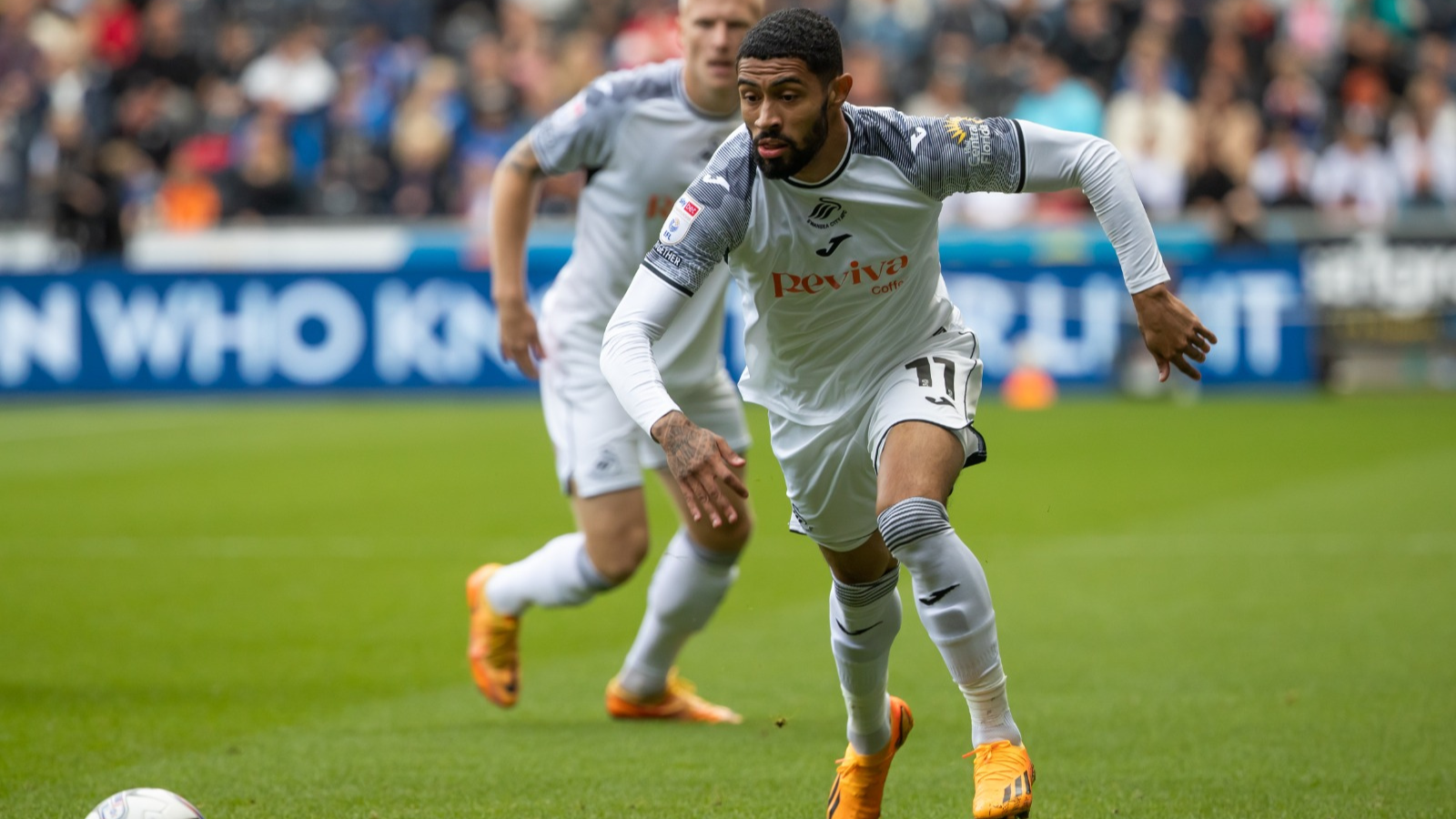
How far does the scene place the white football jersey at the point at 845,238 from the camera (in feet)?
14.3

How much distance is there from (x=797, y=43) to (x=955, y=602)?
4.58ft

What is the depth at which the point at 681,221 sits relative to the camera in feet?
14.3

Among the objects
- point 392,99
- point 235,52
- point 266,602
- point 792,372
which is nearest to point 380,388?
point 392,99

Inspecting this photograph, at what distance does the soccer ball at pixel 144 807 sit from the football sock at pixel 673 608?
7.12 ft

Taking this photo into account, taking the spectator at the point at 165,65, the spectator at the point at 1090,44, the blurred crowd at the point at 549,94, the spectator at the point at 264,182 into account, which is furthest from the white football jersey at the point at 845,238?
the spectator at the point at 165,65

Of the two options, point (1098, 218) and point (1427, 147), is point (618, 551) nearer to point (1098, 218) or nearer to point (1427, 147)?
point (1098, 218)

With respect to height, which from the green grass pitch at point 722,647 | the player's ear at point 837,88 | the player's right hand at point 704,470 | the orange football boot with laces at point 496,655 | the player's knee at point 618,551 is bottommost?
the green grass pitch at point 722,647

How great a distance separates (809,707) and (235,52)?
1912 cm

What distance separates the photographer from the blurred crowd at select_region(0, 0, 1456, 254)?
1897 centimetres

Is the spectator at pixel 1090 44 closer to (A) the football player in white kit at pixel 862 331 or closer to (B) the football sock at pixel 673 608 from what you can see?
(B) the football sock at pixel 673 608

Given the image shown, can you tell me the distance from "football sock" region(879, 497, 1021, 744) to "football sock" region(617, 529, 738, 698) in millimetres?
1815

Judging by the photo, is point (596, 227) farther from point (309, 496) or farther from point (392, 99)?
point (392, 99)

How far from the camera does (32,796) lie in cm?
491

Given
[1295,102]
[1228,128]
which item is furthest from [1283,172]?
[1295,102]
